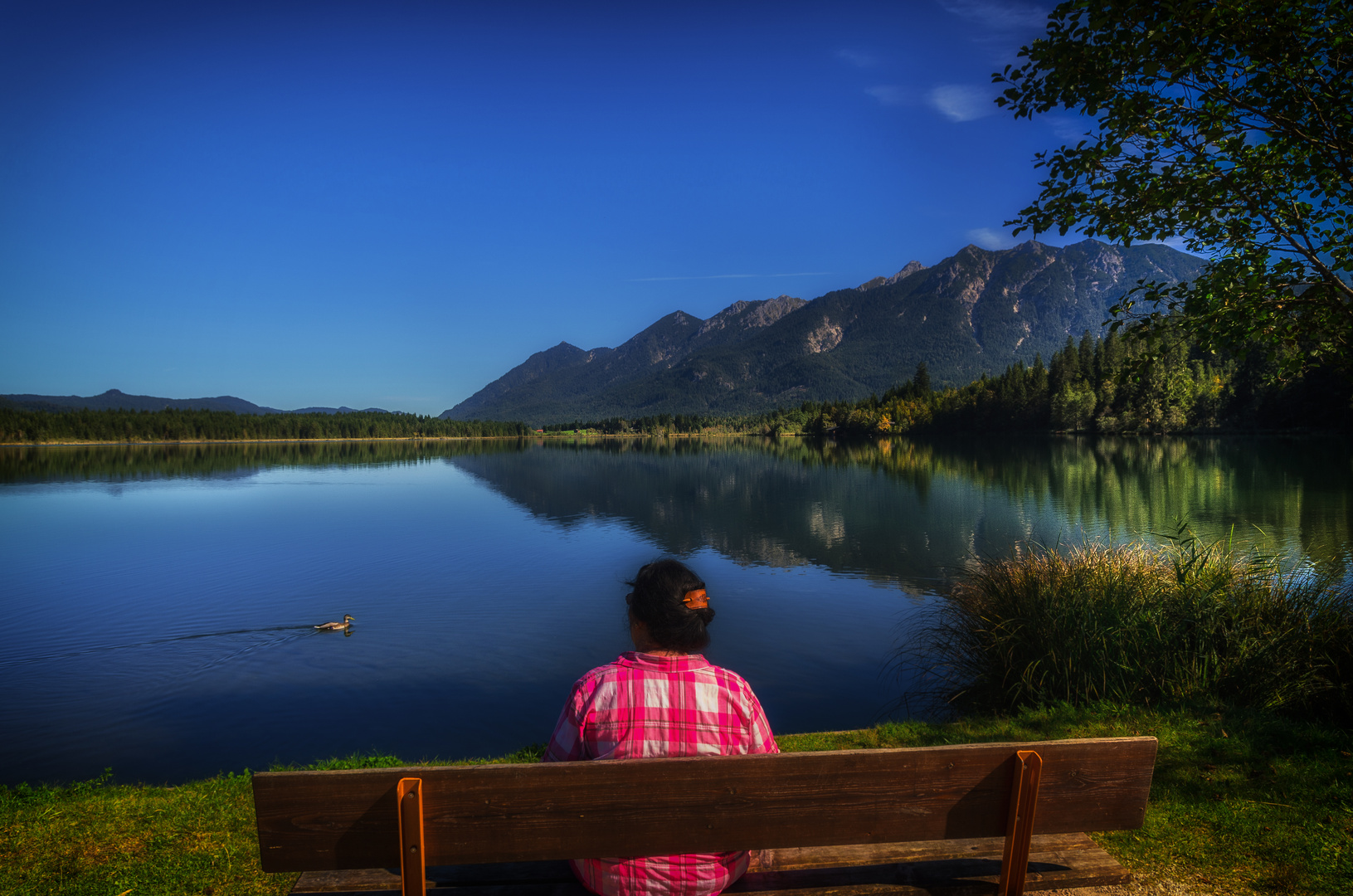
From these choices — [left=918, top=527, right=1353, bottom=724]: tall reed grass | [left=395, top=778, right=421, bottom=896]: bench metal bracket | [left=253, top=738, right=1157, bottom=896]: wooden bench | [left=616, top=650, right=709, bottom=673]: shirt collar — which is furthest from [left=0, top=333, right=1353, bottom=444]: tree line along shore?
[left=395, top=778, right=421, bottom=896]: bench metal bracket

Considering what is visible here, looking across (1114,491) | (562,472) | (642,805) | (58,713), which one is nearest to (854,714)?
(642,805)

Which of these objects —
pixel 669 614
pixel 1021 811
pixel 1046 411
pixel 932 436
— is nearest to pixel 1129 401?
pixel 1046 411

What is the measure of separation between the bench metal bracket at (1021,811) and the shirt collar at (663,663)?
46.2 inches

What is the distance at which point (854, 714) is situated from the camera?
9.27m

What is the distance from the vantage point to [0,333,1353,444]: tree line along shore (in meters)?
78.0

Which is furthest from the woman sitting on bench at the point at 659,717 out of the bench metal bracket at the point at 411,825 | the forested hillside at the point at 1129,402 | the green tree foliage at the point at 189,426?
the green tree foliage at the point at 189,426

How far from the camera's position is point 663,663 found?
2.84 metres

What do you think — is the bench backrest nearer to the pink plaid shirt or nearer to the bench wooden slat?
the pink plaid shirt

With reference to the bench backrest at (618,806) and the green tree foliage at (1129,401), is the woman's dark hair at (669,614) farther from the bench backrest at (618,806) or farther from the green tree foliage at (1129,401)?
the green tree foliage at (1129,401)

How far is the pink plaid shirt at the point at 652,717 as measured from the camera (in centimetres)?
278

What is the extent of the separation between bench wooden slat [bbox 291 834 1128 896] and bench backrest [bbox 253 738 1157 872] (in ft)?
1.65

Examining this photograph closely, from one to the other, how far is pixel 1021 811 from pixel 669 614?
57.3 inches

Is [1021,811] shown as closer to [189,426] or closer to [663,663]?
[663,663]

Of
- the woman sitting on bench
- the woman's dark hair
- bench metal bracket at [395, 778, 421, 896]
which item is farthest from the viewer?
the woman's dark hair
